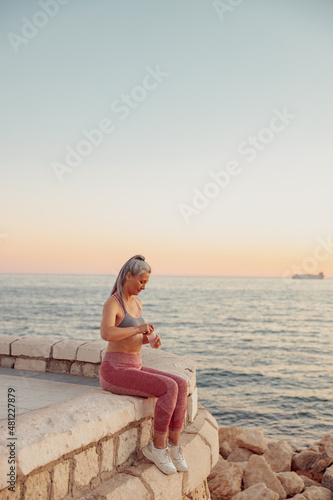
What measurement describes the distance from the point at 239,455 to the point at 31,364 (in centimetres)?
408

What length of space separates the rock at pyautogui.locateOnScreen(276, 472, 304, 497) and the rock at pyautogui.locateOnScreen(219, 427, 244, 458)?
4.28 feet

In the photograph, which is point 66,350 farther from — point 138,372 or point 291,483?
point 291,483

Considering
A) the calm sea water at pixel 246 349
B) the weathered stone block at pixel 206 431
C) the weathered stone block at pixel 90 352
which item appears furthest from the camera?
the calm sea water at pixel 246 349

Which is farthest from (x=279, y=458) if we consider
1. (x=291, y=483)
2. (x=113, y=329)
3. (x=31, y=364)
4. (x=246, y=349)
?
(x=246, y=349)

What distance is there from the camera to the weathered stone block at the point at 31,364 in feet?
19.3

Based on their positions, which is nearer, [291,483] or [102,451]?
[102,451]

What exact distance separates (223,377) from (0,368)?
14.8 meters

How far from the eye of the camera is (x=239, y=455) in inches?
309

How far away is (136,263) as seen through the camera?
3875 millimetres

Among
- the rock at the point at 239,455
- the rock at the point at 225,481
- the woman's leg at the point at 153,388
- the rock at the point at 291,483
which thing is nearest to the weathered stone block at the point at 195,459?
the woman's leg at the point at 153,388

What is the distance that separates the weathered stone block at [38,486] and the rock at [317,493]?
478 centimetres

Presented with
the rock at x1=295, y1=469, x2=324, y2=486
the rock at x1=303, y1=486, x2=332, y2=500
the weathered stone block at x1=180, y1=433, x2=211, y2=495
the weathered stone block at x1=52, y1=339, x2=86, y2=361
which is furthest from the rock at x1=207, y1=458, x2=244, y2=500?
the weathered stone block at x1=52, y1=339, x2=86, y2=361

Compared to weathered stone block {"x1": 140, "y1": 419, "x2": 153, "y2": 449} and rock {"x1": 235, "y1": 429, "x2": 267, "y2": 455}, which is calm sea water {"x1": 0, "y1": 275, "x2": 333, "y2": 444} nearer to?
rock {"x1": 235, "y1": 429, "x2": 267, "y2": 455}

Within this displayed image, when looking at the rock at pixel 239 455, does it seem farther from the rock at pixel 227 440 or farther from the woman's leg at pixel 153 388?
the woman's leg at pixel 153 388
